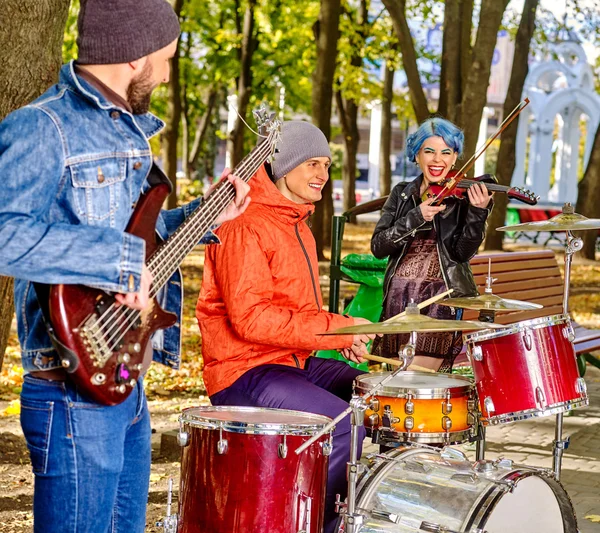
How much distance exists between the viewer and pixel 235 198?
10.9 feet

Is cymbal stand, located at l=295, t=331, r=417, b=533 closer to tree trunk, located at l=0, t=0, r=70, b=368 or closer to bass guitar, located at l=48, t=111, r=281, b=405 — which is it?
bass guitar, located at l=48, t=111, r=281, b=405

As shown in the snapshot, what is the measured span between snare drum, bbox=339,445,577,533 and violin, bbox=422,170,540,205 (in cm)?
193

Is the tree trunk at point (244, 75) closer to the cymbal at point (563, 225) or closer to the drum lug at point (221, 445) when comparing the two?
the cymbal at point (563, 225)

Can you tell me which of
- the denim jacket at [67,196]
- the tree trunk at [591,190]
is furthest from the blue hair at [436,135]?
the tree trunk at [591,190]

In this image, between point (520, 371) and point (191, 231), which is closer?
point (191, 231)

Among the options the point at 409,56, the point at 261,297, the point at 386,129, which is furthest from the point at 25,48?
the point at 386,129

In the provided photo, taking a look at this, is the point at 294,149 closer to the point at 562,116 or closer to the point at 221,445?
the point at 221,445

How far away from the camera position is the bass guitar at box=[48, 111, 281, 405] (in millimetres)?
2635

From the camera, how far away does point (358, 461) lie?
385 cm

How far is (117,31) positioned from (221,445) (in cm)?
152

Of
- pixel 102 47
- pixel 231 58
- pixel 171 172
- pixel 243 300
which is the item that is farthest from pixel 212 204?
pixel 231 58

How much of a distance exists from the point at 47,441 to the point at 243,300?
1.69 metres

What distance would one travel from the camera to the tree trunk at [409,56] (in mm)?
13609

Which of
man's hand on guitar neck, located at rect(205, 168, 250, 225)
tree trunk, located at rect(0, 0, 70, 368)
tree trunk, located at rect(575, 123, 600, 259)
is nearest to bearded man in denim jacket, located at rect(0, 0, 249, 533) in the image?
man's hand on guitar neck, located at rect(205, 168, 250, 225)
